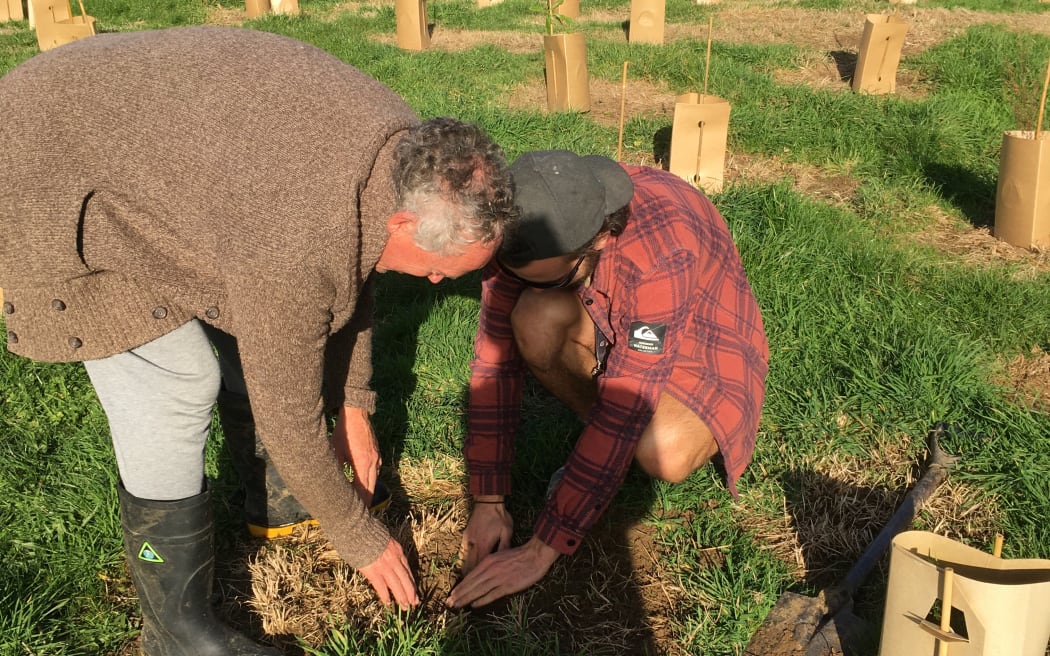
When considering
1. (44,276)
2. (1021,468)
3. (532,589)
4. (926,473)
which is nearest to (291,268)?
(44,276)

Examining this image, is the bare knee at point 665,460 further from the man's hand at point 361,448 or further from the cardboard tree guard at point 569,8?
the cardboard tree guard at point 569,8

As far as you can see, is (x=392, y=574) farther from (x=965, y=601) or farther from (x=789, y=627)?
(x=965, y=601)

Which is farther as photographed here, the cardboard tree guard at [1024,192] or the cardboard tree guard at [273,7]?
the cardboard tree guard at [273,7]

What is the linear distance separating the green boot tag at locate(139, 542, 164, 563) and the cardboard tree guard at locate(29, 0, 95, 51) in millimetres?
6950

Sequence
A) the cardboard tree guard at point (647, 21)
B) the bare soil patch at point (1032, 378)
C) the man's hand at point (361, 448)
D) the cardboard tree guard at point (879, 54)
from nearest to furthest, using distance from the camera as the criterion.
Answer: the man's hand at point (361, 448)
the bare soil patch at point (1032, 378)
the cardboard tree guard at point (879, 54)
the cardboard tree guard at point (647, 21)

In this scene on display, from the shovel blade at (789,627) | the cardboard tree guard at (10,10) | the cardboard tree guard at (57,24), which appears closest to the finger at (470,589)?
the shovel blade at (789,627)

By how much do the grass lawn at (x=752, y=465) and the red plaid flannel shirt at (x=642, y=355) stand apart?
12.9 inches

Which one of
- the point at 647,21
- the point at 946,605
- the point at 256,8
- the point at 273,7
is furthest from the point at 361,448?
the point at 273,7

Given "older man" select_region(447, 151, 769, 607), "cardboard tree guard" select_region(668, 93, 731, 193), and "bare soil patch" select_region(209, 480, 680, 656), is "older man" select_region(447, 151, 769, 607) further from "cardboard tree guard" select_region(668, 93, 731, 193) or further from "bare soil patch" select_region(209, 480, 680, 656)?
"cardboard tree guard" select_region(668, 93, 731, 193)

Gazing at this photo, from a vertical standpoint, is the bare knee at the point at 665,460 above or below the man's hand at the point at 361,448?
below

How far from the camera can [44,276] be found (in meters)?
1.79

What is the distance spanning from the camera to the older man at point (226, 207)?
1.68 m

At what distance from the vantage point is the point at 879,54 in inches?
269

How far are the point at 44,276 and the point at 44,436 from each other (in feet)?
5.62
